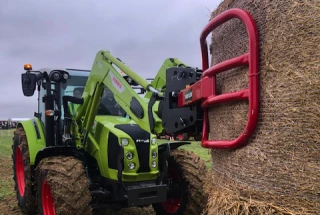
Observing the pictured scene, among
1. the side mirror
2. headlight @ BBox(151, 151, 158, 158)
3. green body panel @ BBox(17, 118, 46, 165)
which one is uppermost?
the side mirror

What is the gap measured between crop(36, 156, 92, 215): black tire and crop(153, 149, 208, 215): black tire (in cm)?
138

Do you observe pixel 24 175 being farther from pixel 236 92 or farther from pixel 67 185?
pixel 236 92

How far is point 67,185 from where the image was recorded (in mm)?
4281

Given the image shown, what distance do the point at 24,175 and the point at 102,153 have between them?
Answer: 5.14ft

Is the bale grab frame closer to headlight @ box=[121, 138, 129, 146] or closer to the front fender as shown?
headlight @ box=[121, 138, 129, 146]

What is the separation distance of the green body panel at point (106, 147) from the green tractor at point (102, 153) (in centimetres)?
1

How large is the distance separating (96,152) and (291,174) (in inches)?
143

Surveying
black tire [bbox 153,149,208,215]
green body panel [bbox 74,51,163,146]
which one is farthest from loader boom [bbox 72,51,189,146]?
black tire [bbox 153,149,208,215]

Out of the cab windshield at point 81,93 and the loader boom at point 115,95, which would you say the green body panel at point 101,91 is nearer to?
the loader boom at point 115,95

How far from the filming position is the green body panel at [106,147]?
4.72 meters

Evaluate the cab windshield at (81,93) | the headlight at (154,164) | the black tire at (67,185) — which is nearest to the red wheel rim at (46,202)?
the black tire at (67,185)

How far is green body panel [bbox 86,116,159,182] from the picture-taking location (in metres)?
4.72

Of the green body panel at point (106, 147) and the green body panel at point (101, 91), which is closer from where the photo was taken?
the green body panel at point (101, 91)

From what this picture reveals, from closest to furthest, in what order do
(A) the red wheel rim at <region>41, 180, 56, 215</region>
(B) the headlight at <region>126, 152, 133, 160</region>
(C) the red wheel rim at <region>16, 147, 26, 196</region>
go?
(B) the headlight at <region>126, 152, 133, 160</region> → (A) the red wheel rim at <region>41, 180, 56, 215</region> → (C) the red wheel rim at <region>16, 147, 26, 196</region>
